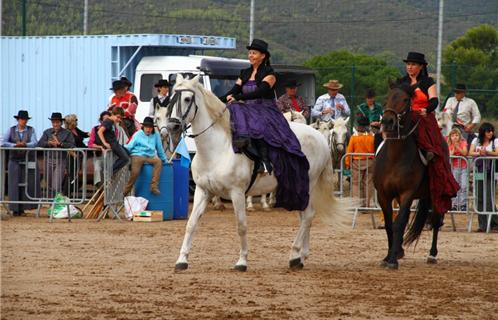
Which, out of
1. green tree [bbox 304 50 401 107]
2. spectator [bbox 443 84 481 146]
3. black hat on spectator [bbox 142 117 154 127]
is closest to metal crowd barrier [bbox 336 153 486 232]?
spectator [bbox 443 84 481 146]

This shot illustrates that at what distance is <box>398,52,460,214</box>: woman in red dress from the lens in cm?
1386

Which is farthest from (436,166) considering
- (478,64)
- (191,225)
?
(478,64)

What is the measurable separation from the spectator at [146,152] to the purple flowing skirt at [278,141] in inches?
270

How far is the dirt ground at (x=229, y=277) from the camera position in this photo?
32.6 feet

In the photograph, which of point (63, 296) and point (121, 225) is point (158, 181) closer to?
point (121, 225)

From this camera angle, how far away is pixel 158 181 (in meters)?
20.2

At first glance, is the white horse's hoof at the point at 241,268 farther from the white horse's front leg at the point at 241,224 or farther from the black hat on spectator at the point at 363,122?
the black hat on spectator at the point at 363,122

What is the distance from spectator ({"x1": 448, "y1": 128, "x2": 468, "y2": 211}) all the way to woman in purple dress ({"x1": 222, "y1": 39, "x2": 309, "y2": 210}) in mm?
6025

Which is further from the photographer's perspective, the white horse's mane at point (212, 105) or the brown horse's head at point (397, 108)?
the brown horse's head at point (397, 108)

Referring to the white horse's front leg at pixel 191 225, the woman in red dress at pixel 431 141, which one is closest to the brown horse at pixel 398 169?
the woman in red dress at pixel 431 141

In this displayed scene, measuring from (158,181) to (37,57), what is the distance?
9.42m

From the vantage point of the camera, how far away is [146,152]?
20.2 m

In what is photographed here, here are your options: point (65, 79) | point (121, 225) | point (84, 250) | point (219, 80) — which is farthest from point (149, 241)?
point (65, 79)

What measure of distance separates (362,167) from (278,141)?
7.21 metres
